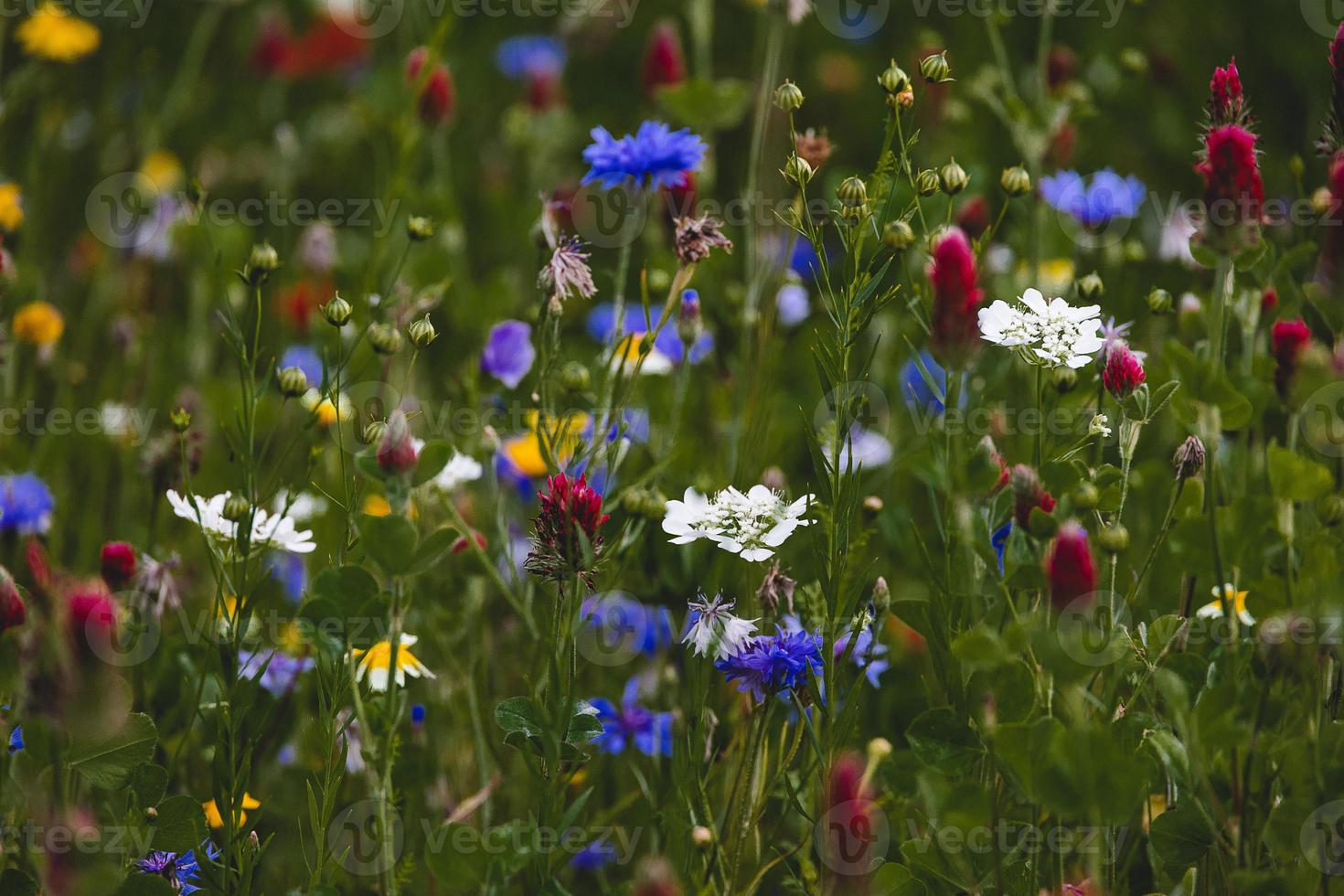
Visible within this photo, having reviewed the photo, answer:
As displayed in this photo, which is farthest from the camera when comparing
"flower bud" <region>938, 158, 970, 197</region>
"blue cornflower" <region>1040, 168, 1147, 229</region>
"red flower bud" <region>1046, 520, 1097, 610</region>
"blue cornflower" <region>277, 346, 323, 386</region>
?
"blue cornflower" <region>277, 346, 323, 386</region>

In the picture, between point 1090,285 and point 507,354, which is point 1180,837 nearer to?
point 1090,285

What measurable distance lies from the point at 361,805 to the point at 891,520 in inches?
29.8

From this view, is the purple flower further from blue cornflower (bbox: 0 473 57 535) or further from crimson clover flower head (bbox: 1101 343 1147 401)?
crimson clover flower head (bbox: 1101 343 1147 401)

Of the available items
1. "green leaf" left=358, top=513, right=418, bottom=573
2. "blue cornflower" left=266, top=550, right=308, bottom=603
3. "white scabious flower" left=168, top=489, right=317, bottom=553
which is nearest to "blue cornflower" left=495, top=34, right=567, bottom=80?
"blue cornflower" left=266, top=550, right=308, bottom=603

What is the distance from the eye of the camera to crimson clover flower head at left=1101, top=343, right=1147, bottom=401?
107 centimetres

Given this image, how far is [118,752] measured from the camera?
1091 mm

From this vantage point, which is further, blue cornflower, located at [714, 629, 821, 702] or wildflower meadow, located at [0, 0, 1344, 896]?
blue cornflower, located at [714, 629, 821, 702]

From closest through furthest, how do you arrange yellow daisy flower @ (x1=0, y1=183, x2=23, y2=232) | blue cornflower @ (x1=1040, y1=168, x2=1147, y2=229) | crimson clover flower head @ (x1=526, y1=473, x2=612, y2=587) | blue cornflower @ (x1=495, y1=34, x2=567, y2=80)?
crimson clover flower head @ (x1=526, y1=473, x2=612, y2=587), yellow daisy flower @ (x1=0, y1=183, x2=23, y2=232), blue cornflower @ (x1=1040, y1=168, x2=1147, y2=229), blue cornflower @ (x1=495, y1=34, x2=567, y2=80)

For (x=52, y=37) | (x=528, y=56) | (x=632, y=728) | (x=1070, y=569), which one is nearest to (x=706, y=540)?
(x=632, y=728)

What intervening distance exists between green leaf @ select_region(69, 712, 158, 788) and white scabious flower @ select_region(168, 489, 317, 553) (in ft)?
0.60

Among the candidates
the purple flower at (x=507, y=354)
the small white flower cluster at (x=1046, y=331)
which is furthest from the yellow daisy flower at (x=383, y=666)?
the small white flower cluster at (x=1046, y=331)

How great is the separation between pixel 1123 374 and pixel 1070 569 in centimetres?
26

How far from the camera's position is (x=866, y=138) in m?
3.02

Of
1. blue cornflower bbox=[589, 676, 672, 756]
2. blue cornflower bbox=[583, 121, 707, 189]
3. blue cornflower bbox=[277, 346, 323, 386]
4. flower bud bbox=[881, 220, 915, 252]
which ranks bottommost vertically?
blue cornflower bbox=[589, 676, 672, 756]
